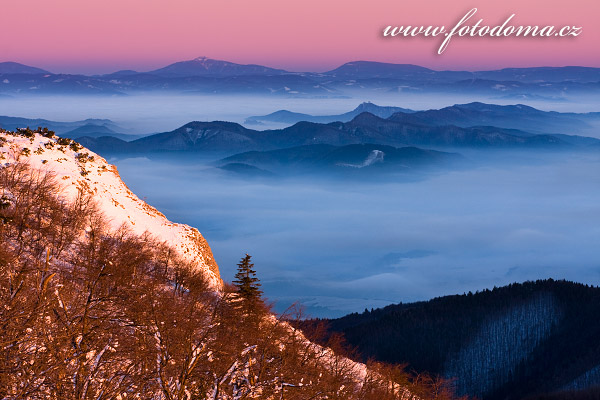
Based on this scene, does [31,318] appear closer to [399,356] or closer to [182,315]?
[182,315]

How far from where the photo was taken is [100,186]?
240 feet

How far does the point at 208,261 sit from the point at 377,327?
134m

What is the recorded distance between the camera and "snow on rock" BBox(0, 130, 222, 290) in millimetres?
69188

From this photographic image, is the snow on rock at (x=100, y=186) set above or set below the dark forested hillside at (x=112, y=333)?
above

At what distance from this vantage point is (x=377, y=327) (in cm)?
19900

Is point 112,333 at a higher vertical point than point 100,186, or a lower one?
lower

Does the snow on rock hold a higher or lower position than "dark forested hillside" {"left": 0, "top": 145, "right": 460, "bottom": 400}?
higher

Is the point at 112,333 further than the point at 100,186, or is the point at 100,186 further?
the point at 100,186

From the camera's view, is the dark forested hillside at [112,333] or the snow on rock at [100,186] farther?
the snow on rock at [100,186]

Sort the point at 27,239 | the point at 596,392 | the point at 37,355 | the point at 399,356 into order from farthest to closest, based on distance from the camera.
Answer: the point at 399,356 < the point at 596,392 < the point at 27,239 < the point at 37,355

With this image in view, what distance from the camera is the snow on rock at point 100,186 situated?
69188 mm

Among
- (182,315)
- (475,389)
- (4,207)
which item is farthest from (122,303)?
(475,389)

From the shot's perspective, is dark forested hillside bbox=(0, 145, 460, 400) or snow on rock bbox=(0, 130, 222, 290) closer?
dark forested hillside bbox=(0, 145, 460, 400)

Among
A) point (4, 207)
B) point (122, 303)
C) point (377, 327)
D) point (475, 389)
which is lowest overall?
point (475, 389)
